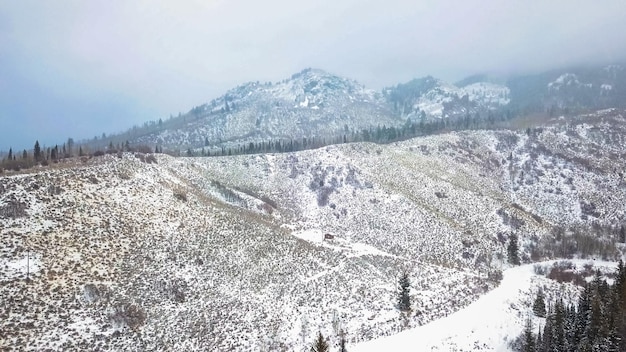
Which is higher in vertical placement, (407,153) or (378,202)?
(407,153)

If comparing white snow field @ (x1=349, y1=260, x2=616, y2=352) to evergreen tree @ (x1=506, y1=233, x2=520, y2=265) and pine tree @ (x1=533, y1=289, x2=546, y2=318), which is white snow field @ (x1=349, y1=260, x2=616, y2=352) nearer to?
pine tree @ (x1=533, y1=289, x2=546, y2=318)

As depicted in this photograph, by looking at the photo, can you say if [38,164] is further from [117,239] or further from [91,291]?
[91,291]

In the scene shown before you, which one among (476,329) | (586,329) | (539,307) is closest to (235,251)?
(476,329)

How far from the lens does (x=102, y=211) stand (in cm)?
7412

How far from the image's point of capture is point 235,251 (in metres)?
77.6

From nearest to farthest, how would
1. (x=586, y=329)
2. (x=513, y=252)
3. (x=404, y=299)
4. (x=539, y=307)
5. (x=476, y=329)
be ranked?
(x=586, y=329)
(x=476, y=329)
(x=404, y=299)
(x=539, y=307)
(x=513, y=252)

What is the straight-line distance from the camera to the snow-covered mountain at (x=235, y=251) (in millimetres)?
56500

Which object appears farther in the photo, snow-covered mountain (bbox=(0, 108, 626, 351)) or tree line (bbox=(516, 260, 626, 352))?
snow-covered mountain (bbox=(0, 108, 626, 351))

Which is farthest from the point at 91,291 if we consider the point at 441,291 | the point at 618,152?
the point at 618,152

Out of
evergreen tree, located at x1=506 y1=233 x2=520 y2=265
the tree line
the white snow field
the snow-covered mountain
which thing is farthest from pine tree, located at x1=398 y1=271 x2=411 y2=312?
evergreen tree, located at x1=506 y1=233 x2=520 y2=265

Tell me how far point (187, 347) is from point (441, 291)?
43.9 meters

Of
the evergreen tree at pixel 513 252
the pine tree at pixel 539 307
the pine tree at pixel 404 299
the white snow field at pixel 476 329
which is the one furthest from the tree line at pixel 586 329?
the evergreen tree at pixel 513 252

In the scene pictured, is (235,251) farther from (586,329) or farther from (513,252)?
(513,252)

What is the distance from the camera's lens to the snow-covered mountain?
56500 millimetres
